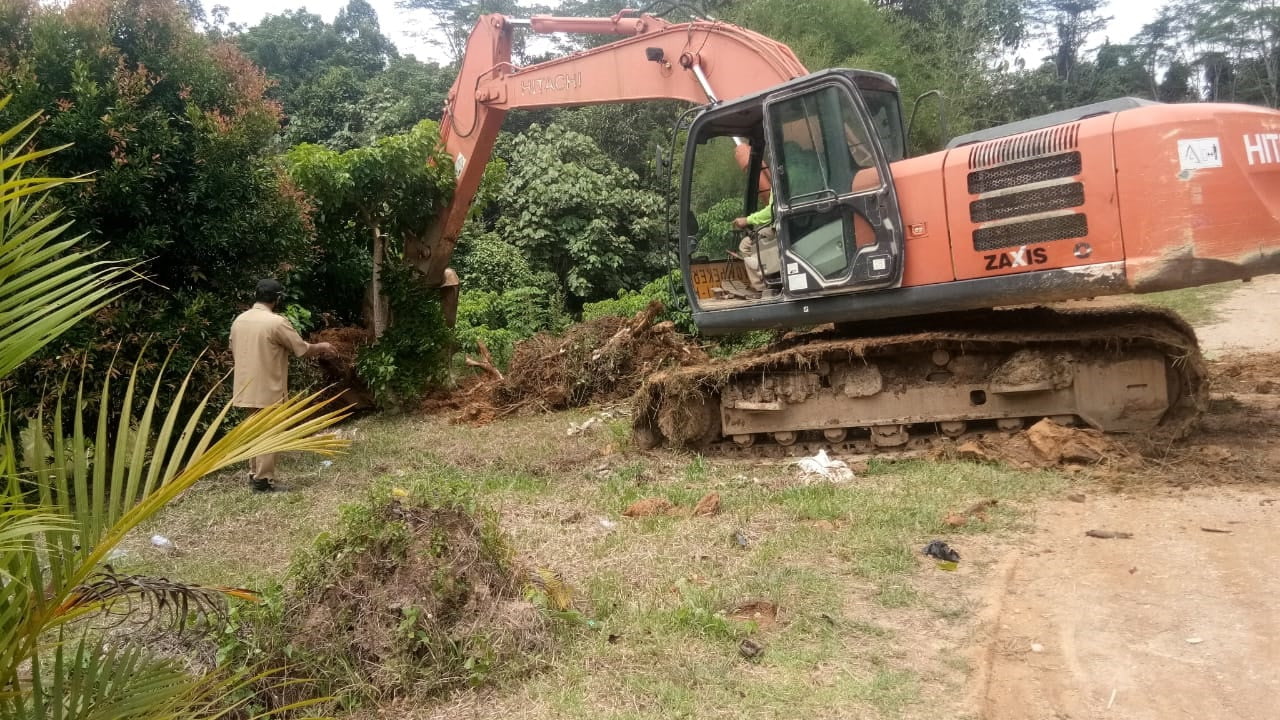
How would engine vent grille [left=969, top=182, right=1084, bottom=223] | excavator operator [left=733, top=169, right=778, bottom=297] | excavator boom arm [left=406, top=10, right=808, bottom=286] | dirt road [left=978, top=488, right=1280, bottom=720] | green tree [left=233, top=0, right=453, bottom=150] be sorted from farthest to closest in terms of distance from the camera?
green tree [left=233, top=0, right=453, bottom=150] < excavator boom arm [left=406, top=10, right=808, bottom=286] < excavator operator [left=733, top=169, right=778, bottom=297] < engine vent grille [left=969, top=182, right=1084, bottom=223] < dirt road [left=978, top=488, right=1280, bottom=720]

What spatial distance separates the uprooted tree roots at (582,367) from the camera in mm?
9875

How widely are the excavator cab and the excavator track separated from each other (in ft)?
1.77

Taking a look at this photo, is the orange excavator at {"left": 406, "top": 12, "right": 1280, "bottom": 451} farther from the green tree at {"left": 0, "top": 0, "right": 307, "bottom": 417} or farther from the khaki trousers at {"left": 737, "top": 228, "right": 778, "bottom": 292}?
the green tree at {"left": 0, "top": 0, "right": 307, "bottom": 417}

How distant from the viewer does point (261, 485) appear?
22.8 feet

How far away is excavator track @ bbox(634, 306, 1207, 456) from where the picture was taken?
616 centimetres

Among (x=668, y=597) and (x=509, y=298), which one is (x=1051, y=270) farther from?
(x=509, y=298)

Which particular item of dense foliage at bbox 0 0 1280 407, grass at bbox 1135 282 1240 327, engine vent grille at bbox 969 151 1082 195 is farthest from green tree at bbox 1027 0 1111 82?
engine vent grille at bbox 969 151 1082 195

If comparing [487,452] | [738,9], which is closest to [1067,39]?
[738,9]

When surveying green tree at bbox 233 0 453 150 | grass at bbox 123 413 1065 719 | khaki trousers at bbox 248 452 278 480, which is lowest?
grass at bbox 123 413 1065 719

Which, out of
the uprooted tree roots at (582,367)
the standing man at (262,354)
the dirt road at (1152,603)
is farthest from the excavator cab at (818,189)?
the standing man at (262,354)

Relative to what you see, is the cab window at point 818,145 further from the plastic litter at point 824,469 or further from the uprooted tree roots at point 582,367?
the uprooted tree roots at point 582,367

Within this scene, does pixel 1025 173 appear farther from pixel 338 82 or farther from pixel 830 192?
pixel 338 82

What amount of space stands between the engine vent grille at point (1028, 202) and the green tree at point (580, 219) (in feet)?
39.8

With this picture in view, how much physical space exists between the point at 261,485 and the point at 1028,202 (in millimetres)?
5967
